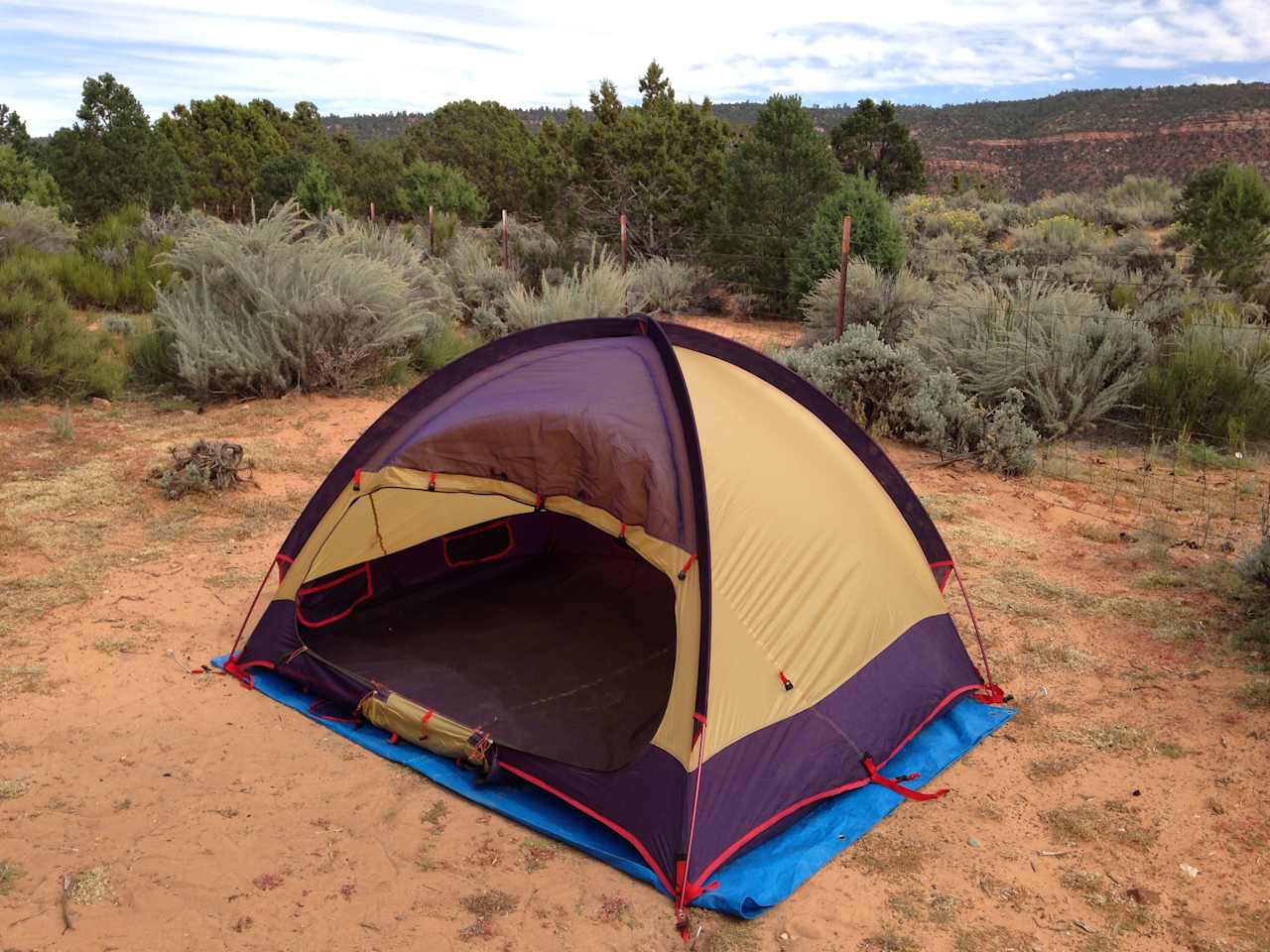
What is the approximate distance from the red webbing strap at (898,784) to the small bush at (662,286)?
10193mm

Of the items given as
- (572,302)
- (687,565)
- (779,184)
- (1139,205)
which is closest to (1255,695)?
(687,565)

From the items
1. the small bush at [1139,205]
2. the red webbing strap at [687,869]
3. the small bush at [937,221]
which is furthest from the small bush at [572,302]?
the small bush at [1139,205]

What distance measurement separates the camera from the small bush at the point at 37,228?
13844 millimetres

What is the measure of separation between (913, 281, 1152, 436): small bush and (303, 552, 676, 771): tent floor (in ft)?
14.8

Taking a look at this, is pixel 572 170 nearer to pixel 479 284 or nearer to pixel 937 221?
pixel 479 284

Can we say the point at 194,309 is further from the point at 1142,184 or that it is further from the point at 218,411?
the point at 1142,184

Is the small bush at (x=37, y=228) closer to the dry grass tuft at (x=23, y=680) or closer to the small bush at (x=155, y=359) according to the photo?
the small bush at (x=155, y=359)

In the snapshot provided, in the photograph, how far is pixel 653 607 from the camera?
4.88 meters

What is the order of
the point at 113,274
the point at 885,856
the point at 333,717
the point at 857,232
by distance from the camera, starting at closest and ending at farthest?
the point at 885,856, the point at 333,717, the point at 857,232, the point at 113,274

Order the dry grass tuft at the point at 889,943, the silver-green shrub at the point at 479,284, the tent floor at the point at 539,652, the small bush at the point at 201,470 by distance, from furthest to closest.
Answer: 1. the silver-green shrub at the point at 479,284
2. the small bush at the point at 201,470
3. the tent floor at the point at 539,652
4. the dry grass tuft at the point at 889,943

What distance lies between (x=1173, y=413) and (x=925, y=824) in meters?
5.85

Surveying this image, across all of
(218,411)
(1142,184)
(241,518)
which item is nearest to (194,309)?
(218,411)

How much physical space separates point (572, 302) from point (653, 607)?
6320mm

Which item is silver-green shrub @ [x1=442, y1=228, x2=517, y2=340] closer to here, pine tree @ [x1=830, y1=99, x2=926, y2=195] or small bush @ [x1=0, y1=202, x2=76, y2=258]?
small bush @ [x1=0, y1=202, x2=76, y2=258]
